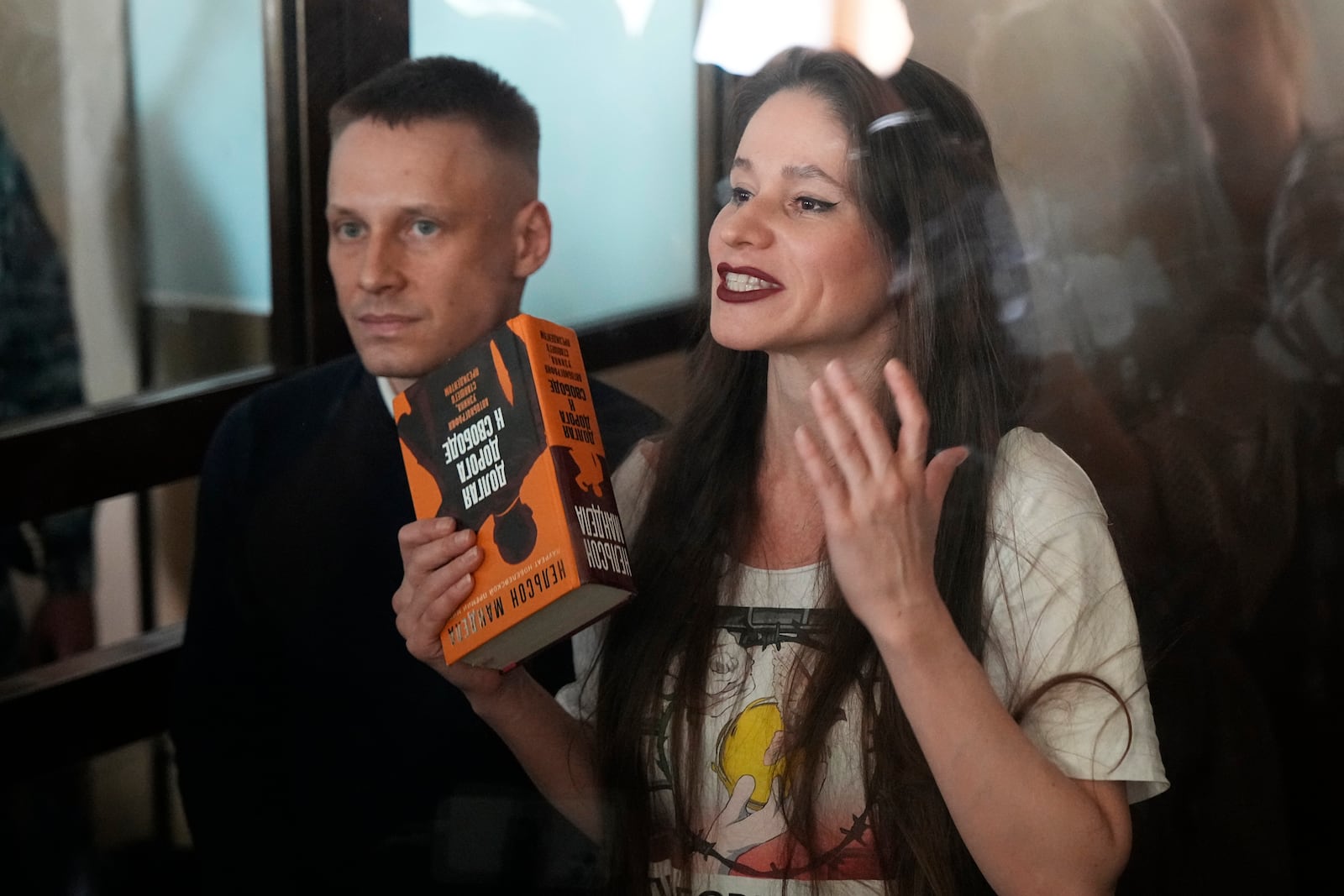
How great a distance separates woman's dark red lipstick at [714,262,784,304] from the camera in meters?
0.86

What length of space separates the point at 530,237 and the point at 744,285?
20cm

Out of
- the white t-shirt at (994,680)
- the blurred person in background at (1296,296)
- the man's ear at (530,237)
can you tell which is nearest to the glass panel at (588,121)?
the man's ear at (530,237)

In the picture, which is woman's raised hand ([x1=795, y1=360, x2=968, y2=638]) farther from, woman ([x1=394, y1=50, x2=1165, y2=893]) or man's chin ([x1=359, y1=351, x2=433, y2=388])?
man's chin ([x1=359, y1=351, x2=433, y2=388])

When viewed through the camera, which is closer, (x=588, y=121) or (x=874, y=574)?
(x=874, y=574)

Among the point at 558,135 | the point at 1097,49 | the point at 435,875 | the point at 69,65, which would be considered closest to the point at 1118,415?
the point at 1097,49

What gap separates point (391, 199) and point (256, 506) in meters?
0.28

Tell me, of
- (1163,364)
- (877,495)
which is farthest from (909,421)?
(1163,364)

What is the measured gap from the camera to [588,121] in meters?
0.98

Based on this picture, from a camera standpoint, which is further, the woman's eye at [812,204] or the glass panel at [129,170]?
the glass panel at [129,170]

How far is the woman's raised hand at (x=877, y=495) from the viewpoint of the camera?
30.9 inches

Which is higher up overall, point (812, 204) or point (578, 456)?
point (812, 204)

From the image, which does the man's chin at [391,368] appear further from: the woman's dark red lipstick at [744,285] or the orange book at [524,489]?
the woman's dark red lipstick at [744,285]

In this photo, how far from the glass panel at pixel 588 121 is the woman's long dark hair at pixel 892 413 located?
0.32 feet

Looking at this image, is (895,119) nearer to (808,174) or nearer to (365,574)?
(808,174)
